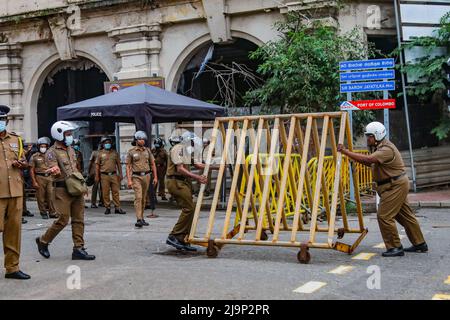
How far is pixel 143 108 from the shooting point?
47.3 ft

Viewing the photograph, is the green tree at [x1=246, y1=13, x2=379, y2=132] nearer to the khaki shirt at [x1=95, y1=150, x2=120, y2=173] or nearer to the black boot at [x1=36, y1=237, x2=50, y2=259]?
the khaki shirt at [x1=95, y1=150, x2=120, y2=173]

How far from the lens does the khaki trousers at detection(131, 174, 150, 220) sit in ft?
40.3

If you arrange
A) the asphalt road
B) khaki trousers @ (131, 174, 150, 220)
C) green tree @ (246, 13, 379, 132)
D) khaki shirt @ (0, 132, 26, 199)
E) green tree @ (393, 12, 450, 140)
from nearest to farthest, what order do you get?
1. the asphalt road
2. khaki shirt @ (0, 132, 26, 199)
3. khaki trousers @ (131, 174, 150, 220)
4. green tree @ (246, 13, 379, 132)
5. green tree @ (393, 12, 450, 140)

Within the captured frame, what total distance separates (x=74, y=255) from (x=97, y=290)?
2.11 m

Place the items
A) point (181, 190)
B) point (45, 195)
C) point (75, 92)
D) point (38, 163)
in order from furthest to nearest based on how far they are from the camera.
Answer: point (75, 92) < point (38, 163) < point (45, 195) < point (181, 190)

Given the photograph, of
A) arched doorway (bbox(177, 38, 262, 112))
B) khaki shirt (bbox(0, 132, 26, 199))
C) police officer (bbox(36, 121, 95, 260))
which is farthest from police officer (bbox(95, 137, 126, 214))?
khaki shirt (bbox(0, 132, 26, 199))

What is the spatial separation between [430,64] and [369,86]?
3752 millimetres

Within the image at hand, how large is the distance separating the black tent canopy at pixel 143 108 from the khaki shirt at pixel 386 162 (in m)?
7.14

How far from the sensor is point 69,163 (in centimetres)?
855

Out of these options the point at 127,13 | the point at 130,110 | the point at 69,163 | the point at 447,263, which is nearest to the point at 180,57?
the point at 127,13

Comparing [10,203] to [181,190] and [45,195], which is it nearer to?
[181,190]

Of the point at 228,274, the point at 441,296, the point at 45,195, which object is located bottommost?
the point at 441,296

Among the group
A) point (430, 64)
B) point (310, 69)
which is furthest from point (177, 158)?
point (430, 64)

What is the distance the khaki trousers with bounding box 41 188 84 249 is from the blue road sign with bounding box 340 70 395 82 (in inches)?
274
